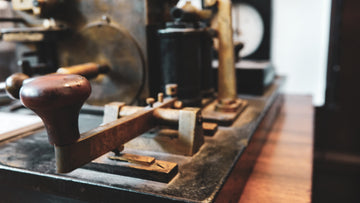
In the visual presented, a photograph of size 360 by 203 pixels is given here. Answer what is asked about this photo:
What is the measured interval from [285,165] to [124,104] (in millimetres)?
622

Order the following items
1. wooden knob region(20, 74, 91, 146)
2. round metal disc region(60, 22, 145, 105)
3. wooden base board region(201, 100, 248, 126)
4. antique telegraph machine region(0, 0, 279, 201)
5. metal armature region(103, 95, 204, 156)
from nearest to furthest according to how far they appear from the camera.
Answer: wooden knob region(20, 74, 91, 146)
antique telegraph machine region(0, 0, 279, 201)
metal armature region(103, 95, 204, 156)
wooden base board region(201, 100, 248, 126)
round metal disc region(60, 22, 145, 105)

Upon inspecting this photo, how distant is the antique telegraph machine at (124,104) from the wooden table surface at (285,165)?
136mm

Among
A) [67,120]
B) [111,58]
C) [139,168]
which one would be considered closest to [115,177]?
[139,168]

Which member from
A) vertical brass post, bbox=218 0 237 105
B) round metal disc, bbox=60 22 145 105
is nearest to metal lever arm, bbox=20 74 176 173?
round metal disc, bbox=60 22 145 105

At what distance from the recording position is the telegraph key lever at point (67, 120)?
2.03ft

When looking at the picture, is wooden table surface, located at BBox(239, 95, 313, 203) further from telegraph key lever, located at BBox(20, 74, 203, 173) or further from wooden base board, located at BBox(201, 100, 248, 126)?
telegraph key lever, located at BBox(20, 74, 203, 173)

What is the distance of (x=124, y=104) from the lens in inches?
43.6

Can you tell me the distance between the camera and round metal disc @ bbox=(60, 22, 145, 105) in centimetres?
138

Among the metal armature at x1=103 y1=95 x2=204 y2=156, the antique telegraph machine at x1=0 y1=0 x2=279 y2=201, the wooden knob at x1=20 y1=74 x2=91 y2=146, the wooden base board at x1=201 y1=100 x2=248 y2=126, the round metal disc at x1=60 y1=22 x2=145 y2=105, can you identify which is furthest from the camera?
the round metal disc at x1=60 y1=22 x2=145 y2=105

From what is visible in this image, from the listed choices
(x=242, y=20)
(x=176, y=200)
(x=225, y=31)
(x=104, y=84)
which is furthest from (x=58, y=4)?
(x=242, y=20)

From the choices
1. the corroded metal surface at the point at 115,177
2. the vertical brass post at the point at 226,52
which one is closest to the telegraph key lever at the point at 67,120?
the corroded metal surface at the point at 115,177

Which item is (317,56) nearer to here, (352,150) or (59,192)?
(352,150)

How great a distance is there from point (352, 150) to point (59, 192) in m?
2.57

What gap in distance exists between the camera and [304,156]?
4.25 ft
